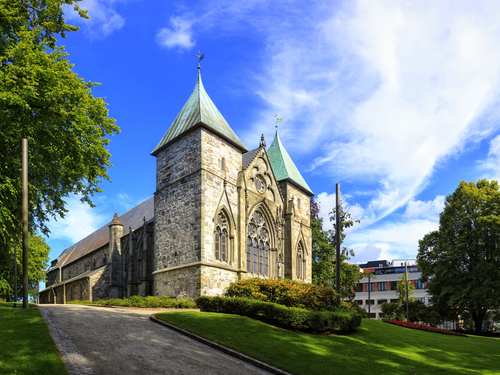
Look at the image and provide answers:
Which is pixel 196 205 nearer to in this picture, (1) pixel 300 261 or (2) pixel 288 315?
(2) pixel 288 315

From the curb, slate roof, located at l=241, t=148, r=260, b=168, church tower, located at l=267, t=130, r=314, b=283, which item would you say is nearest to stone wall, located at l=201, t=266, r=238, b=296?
the curb

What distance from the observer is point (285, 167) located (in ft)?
119

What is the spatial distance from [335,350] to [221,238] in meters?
13.5

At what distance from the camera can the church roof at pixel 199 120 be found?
27122mm

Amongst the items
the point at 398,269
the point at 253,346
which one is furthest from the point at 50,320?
the point at 398,269

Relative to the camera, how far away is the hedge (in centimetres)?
1712

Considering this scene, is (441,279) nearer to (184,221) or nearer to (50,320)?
(184,221)

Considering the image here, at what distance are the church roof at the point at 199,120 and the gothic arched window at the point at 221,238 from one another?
5.83 metres

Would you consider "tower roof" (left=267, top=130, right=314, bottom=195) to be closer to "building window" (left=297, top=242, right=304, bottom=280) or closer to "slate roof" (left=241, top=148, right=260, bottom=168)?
"slate roof" (left=241, top=148, right=260, bottom=168)

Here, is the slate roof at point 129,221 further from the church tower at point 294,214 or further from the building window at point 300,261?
the building window at point 300,261

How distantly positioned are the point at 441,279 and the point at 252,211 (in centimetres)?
1957

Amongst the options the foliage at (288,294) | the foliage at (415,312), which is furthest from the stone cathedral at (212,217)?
the foliage at (415,312)

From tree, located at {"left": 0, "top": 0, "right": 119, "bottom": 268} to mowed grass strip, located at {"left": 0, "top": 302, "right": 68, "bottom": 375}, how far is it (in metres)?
4.26

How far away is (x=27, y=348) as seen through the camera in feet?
33.3
